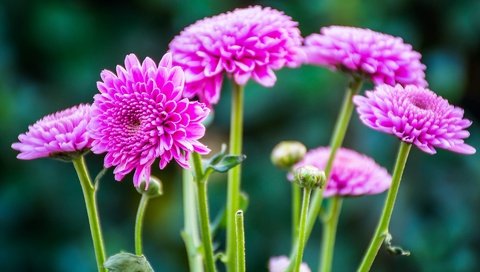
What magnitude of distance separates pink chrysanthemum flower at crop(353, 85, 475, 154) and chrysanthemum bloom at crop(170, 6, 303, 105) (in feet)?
0.22

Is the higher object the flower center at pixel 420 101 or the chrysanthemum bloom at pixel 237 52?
the chrysanthemum bloom at pixel 237 52

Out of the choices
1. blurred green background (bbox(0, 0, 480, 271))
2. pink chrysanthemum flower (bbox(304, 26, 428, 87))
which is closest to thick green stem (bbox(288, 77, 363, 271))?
pink chrysanthemum flower (bbox(304, 26, 428, 87))

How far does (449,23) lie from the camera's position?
1392 mm

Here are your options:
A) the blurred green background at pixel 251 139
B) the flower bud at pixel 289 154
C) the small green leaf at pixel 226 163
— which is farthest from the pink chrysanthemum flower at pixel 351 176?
the blurred green background at pixel 251 139

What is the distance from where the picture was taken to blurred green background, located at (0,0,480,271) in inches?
51.9

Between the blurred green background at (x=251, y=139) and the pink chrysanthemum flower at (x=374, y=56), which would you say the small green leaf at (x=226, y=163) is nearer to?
the pink chrysanthemum flower at (x=374, y=56)

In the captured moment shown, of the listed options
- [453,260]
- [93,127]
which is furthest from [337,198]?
[453,260]

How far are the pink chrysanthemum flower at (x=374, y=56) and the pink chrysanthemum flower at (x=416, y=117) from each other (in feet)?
0.21

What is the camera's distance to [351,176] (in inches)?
21.6

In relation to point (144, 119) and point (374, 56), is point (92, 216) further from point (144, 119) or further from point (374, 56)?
point (374, 56)

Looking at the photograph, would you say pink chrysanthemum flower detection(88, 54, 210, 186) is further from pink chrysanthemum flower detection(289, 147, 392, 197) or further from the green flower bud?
pink chrysanthemum flower detection(289, 147, 392, 197)

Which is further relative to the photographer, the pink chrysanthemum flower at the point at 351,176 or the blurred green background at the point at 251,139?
the blurred green background at the point at 251,139

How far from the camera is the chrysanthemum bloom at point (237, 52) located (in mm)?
460

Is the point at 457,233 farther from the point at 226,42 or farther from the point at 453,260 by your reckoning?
the point at 226,42
